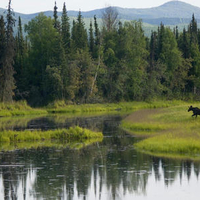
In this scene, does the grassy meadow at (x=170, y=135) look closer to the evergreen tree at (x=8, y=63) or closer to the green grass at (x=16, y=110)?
the green grass at (x=16, y=110)

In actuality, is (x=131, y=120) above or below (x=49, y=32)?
below

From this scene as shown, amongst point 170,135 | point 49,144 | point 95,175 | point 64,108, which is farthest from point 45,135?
point 64,108

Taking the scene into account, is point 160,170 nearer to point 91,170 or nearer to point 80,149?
point 91,170

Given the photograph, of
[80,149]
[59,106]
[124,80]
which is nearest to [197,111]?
[80,149]

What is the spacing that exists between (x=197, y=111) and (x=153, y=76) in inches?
2099

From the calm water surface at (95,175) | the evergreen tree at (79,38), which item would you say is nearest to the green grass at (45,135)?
the calm water surface at (95,175)

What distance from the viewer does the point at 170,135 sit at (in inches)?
1400

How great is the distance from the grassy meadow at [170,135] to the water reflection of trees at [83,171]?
5.02 ft

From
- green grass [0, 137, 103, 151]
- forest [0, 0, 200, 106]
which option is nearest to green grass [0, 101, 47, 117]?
forest [0, 0, 200, 106]

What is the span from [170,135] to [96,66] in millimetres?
57567

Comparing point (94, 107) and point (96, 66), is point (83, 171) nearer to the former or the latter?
point (94, 107)

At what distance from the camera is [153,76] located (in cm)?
9850

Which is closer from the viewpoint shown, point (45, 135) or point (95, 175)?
point (95, 175)

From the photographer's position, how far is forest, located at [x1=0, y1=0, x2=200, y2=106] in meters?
87.1
